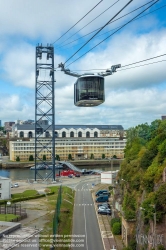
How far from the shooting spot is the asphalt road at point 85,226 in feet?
40.3

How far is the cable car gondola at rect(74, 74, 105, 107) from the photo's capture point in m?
9.33

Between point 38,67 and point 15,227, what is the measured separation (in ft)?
66.2

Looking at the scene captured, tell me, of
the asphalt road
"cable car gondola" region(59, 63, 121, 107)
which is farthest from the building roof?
"cable car gondola" region(59, 63, 121, 107)

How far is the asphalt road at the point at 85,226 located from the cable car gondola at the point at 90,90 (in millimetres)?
5504

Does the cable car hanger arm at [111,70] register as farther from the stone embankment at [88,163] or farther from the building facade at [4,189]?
the stone embankment at [88,163]

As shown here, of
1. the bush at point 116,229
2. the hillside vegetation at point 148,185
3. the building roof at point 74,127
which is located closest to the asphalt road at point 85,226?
the bush at point 116,229

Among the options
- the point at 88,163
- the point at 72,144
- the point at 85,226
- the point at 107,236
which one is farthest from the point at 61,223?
the point at 72,144

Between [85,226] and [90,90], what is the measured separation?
7.78 metres

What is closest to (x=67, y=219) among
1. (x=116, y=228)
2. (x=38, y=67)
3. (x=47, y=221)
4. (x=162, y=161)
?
(x=47, y=221)

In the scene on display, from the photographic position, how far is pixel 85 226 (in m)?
15.0

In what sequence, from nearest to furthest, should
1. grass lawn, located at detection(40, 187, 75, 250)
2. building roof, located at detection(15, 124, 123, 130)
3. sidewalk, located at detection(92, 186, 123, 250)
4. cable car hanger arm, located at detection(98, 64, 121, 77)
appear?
1. cable car hanger arm, located at detection(98, 64, 121, 77)
2. grass lawn, located at detection(40, 187, 75, 250)
3. sidewalk, located at detection(92, 186, 123, 250)
4. building roof, located at detection(15, 124, 123, 130)

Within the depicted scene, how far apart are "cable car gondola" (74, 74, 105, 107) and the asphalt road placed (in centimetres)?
550

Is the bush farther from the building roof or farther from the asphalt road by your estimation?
the building roof

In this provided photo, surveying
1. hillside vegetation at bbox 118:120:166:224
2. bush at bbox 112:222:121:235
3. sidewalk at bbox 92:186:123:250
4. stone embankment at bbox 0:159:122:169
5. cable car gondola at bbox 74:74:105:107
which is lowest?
stone embankment at bbox 0:159:122:169
